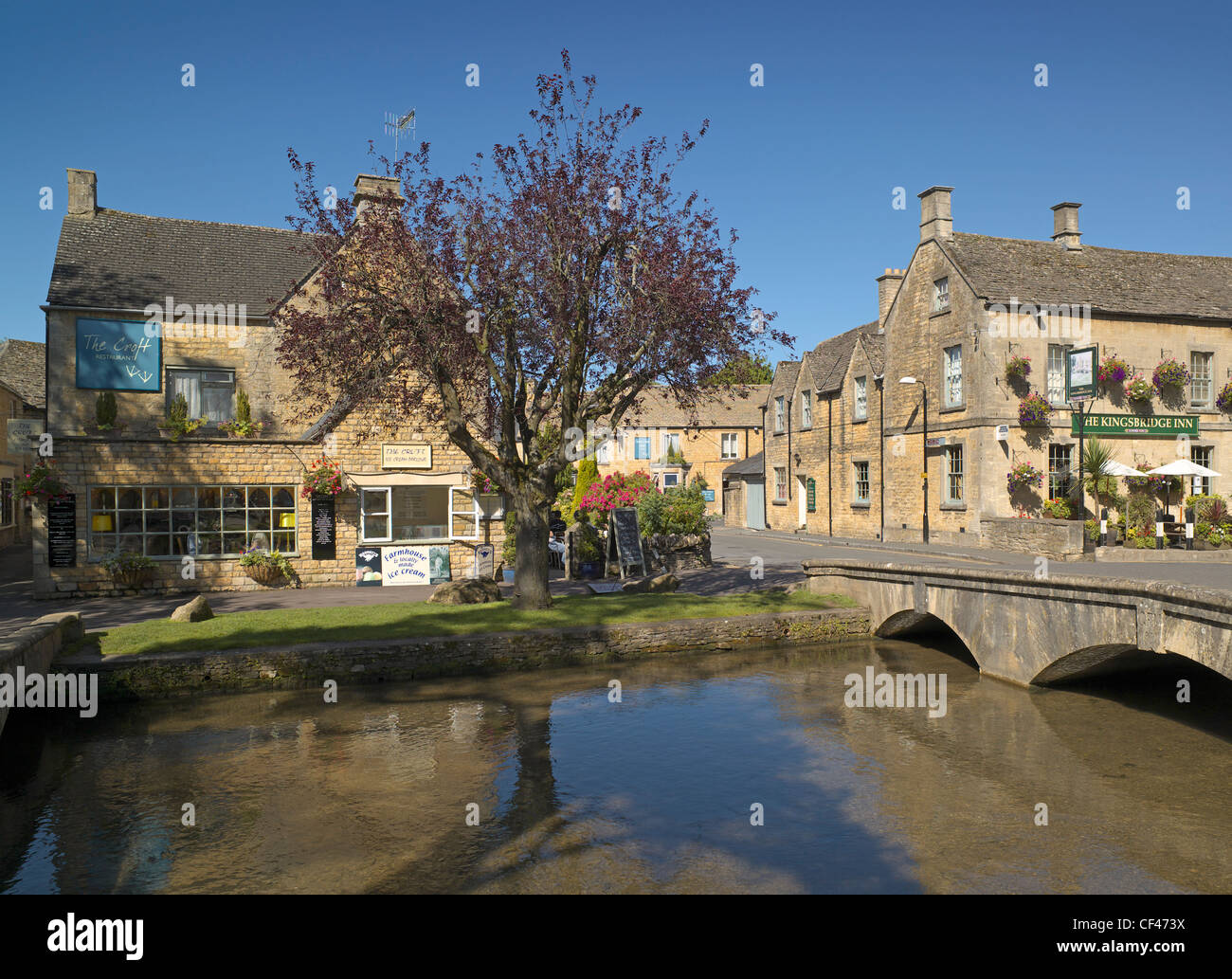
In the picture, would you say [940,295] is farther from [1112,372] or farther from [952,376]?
[1112,372]

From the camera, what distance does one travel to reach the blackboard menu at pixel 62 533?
19672 millimetres

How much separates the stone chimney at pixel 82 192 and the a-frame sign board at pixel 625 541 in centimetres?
1738

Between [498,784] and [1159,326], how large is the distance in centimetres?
2904

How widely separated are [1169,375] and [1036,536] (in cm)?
849

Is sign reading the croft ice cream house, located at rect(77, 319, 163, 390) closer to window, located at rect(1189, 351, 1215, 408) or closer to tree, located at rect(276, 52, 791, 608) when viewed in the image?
tree, located at rect(276, 52, 791, 608)

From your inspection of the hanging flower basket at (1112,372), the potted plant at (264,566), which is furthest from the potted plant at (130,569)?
the hanging flower basket at (1112,372)

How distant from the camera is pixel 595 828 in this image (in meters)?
8.12

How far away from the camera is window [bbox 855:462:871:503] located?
115 ft

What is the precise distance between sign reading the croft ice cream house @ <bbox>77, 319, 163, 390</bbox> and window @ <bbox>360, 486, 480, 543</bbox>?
669 cm

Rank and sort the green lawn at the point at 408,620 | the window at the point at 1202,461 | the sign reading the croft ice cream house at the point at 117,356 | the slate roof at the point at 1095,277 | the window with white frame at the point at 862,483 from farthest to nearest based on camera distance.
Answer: the window with white frame at the point at 862,483
the window at the point at 1202,461
the slate roof at the point at 1095,277
the sign reading the croft ice cream house at the point at 117,356
the green lawn at the point at 408,620

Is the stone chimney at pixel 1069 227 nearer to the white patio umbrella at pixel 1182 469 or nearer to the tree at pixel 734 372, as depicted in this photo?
the white patio umbrella at pixel 1182 469

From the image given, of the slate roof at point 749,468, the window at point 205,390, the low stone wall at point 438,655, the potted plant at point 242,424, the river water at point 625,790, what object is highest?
the window at point 205,390
